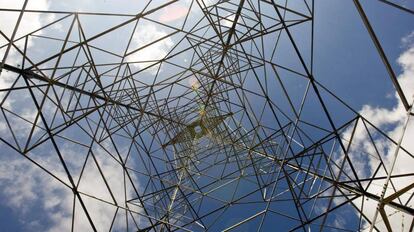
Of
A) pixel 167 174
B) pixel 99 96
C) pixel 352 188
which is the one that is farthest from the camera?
pixel 167 174

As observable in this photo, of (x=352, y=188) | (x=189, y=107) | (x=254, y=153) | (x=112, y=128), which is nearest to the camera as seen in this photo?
(x=352, y=188)

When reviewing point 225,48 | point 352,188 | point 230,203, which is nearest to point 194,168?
point 230,203

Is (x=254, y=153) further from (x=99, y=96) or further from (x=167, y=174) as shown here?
(x=99, y=96)

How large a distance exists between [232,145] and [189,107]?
4.03m

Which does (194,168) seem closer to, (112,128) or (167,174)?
(167,174)

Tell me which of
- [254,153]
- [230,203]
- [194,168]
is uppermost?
[194,168]

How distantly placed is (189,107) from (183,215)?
21.6ft

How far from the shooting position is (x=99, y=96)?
13.5 m

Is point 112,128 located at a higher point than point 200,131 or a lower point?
lower

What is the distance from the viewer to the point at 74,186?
10.2 m

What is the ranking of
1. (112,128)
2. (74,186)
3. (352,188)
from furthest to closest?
(112,128) < (352,188) < (74,186)

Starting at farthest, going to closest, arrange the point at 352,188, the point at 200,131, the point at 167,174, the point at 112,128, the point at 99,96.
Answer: the point at 200,131, the point at 167,174, the point at 112,128, the point at 99,96, the point at 352,188

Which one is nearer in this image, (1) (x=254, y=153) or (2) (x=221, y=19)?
(2) (x=221, y=19)

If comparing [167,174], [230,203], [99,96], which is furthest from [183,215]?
[99,96]
